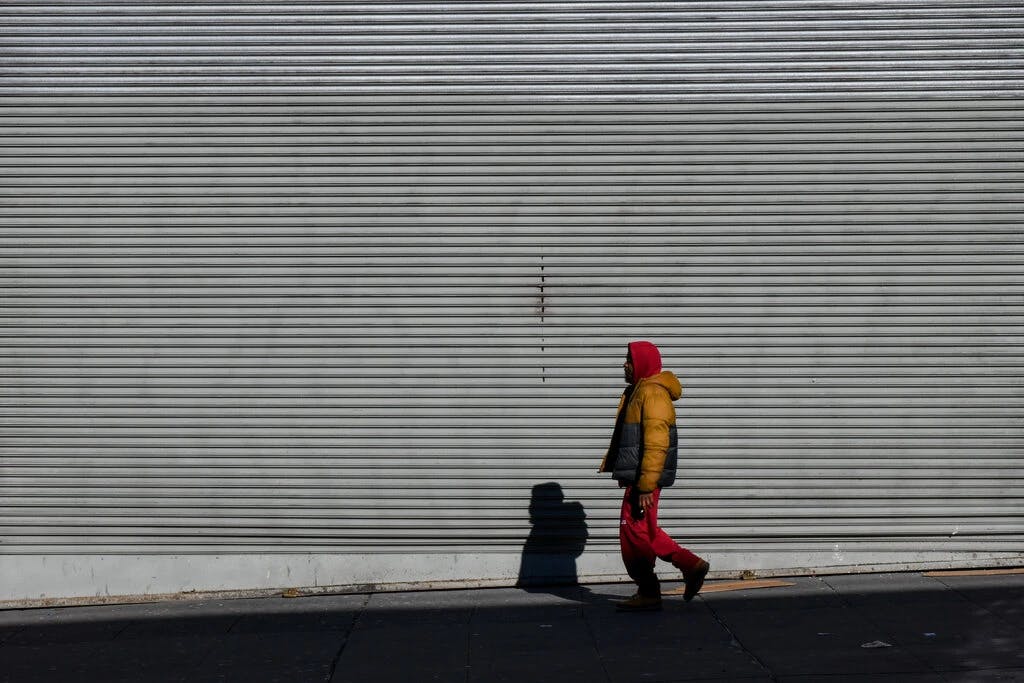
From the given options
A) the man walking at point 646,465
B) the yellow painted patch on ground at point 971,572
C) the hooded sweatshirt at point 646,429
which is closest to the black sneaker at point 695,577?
the man walking at point 646,465

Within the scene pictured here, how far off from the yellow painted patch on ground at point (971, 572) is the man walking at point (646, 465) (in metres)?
2.16

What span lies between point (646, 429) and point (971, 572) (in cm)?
304

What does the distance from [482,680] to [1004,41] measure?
6.07m

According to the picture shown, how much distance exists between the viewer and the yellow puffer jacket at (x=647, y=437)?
24.1 feet

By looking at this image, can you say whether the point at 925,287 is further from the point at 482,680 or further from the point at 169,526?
the point at 169,526

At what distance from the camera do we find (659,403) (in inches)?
291

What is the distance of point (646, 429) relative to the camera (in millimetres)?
7375

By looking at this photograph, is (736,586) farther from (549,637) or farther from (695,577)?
(549,637)

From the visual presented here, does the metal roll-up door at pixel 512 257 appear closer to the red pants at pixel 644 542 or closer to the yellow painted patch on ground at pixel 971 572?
the yellow painted patch on ground at pixel 971 572

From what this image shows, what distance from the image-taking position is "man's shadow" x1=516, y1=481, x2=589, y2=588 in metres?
8.59

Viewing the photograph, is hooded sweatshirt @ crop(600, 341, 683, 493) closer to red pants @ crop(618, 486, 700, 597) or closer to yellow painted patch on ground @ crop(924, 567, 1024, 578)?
red pants @ crop(618, 486, 700, 597)

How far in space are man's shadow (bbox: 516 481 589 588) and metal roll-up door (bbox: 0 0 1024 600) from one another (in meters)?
0.04

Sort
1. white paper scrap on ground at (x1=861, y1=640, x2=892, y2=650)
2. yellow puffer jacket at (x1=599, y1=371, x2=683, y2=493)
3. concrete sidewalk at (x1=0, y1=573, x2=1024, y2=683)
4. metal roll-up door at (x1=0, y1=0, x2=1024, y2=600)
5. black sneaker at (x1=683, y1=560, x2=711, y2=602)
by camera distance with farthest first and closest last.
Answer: metal roll-up door at (x1=0, y1=0, x2=1024, y2=600) → black sneaker at (x1=683, y1=560, x2=711, y2=602) → yellow puffer jacket at (x1=599, y1=371, x2=683, y2=493) → white paper scrap on ground at (x1=861, y1=640, x2=892, y2=650) → concrete sidewalk at (x1=0, y1=573, x2=1024, y2=683)

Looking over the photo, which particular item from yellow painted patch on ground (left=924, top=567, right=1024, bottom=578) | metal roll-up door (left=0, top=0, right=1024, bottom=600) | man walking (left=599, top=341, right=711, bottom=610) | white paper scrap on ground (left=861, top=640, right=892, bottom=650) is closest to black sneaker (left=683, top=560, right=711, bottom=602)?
man walking (left=599, top=341, right=711, bottom=610)
